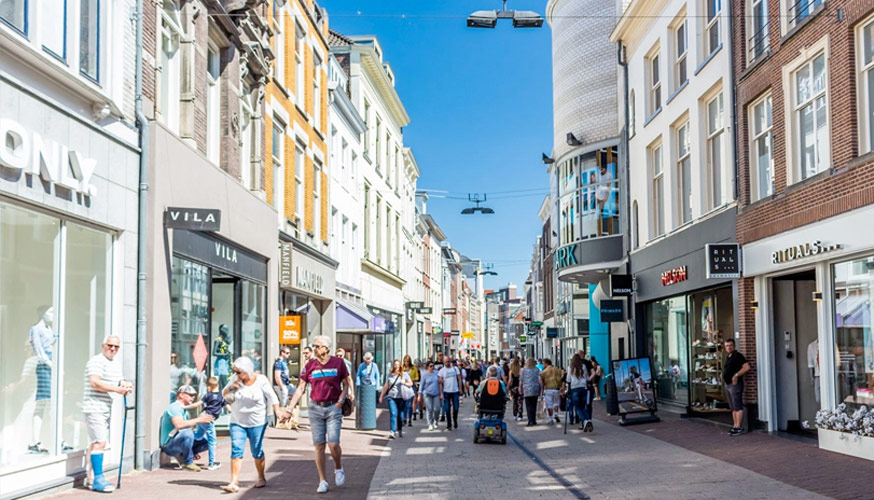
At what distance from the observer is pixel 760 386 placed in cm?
1725

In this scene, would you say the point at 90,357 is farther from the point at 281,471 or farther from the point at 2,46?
the point at 2,46

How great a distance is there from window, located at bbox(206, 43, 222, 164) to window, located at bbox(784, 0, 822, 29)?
10315mm

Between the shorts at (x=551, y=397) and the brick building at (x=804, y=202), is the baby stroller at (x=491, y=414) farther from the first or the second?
the brick building at (x=804, y=202)

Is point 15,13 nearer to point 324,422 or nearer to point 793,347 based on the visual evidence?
point 324,422

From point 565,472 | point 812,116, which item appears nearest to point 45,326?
point 565,472

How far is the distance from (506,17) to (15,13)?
10.5 metres

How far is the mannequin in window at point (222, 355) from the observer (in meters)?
16.9

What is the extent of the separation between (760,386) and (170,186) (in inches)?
442

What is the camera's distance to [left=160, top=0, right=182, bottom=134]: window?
14266mm

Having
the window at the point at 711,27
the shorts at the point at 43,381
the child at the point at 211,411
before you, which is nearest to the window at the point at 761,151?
the window at the point at 711,27

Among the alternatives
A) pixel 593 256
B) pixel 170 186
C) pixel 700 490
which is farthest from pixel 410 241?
pixel 700 490

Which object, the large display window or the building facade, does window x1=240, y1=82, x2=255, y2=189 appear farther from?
the large display window

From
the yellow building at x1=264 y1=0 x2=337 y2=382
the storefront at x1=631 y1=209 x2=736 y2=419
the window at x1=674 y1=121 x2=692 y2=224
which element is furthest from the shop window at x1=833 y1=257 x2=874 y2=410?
the yellow building at x1=264 y1=0 x2=337 y2=382

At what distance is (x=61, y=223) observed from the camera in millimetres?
10445
